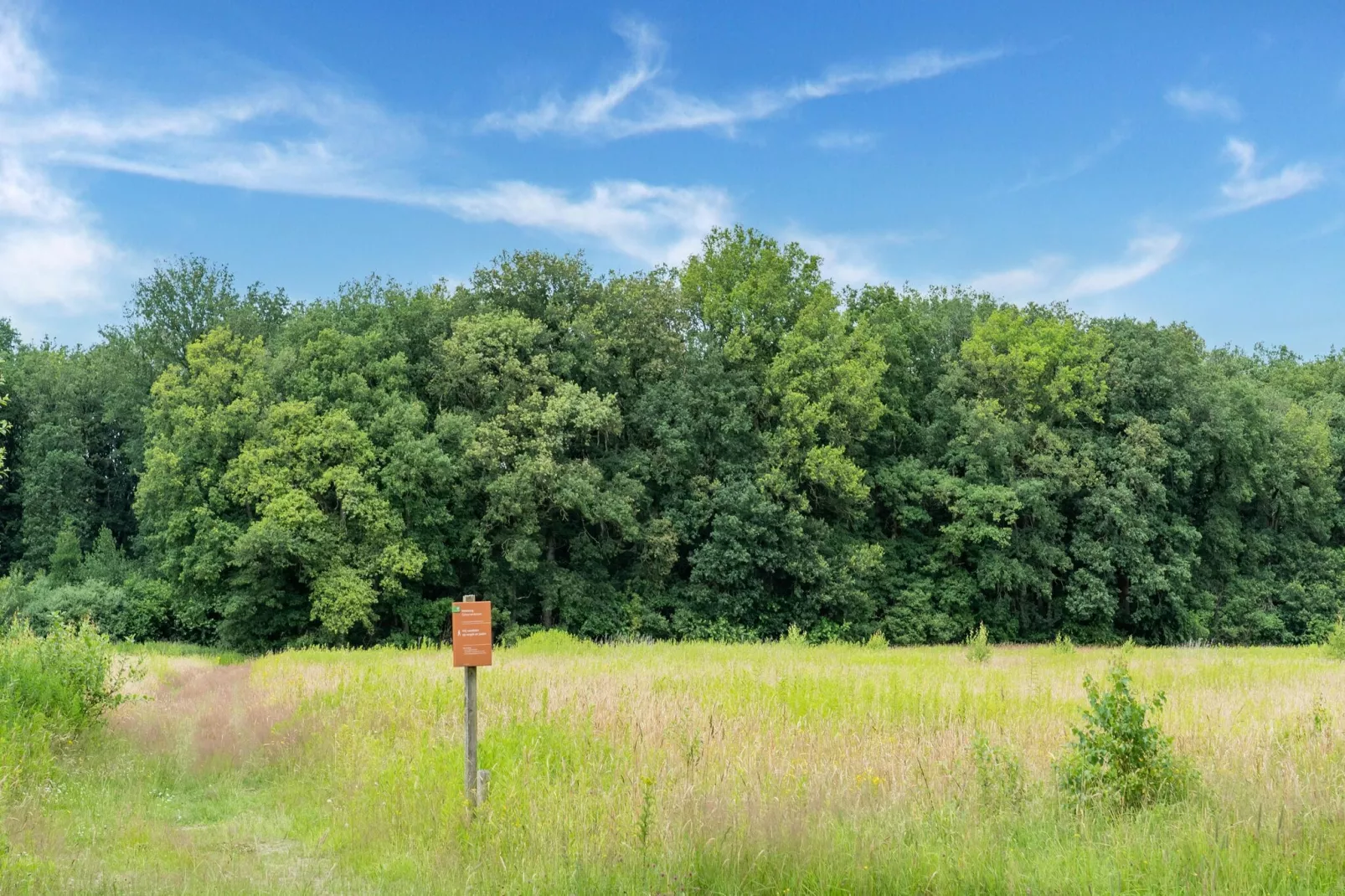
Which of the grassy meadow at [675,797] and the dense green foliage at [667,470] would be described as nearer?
the grassy meadow at [675,797]

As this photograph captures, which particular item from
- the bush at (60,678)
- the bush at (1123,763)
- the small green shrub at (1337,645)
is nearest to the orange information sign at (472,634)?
the bush at (1123,763)

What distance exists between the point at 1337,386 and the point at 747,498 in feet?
157

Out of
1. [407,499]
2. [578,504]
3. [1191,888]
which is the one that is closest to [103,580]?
[407,499]

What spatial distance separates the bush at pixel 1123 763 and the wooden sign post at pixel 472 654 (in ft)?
16.3

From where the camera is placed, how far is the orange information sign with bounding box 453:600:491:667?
7.55 m

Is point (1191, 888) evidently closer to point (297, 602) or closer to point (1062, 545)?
point (297, 602)

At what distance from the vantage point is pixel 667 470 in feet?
126

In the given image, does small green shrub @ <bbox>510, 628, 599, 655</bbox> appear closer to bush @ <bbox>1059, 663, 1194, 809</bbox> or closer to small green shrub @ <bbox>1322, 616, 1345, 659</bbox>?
bush @ <bbox>1059, 663, 1194, 809</bbox>

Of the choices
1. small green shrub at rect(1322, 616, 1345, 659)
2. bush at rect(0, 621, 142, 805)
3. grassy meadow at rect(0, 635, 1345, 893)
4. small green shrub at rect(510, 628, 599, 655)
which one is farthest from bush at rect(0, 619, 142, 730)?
small green shrub at rect(1322, 616, 1345, 659)

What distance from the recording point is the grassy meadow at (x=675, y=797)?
593 cm

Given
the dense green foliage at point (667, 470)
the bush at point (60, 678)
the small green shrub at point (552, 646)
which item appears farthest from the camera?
the dense green foliage at point (667, 470)

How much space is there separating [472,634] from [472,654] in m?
0.17

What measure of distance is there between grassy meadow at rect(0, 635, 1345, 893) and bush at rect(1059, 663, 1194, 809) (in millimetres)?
214

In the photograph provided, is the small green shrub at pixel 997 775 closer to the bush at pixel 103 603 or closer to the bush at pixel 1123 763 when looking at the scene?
the bush at pixel 1123 763
